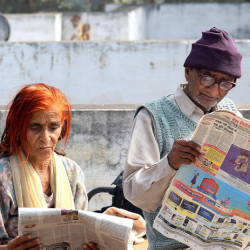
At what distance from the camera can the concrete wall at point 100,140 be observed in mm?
4012

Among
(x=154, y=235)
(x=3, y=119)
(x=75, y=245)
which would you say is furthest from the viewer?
(x=3, y=119)

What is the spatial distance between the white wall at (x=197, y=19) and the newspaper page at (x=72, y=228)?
14758mm

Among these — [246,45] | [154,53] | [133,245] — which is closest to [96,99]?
[154,53]

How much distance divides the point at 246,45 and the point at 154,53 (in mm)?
1732

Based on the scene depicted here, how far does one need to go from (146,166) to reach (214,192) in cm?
38

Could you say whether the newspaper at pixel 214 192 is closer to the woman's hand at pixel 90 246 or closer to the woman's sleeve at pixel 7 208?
the woman's hand at pixel 90 246

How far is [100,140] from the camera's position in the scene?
4059mm

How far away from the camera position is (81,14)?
15.5m

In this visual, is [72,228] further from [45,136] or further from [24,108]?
[24,108]

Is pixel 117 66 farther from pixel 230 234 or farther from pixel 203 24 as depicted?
pixel 203 24

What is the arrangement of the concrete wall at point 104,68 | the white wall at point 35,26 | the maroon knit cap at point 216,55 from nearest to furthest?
the maroon knit cap at point 216,55, the concrete wall at point 104,68, the white wall at point 35,26

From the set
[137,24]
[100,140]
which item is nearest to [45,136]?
[100,140]

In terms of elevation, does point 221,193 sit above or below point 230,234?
above

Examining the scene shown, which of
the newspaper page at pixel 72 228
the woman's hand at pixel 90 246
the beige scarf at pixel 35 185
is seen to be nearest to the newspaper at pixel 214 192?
the newspaper page at pixel 72 228
